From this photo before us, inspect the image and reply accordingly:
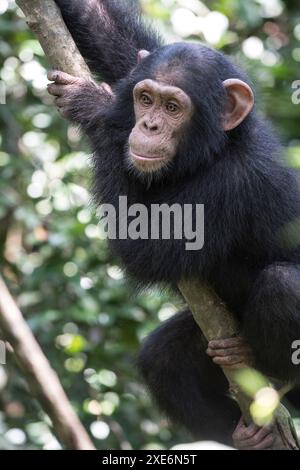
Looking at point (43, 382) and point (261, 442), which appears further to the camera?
point (261, 442)

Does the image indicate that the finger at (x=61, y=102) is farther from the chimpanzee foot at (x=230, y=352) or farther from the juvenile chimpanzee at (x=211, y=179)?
the chimpanzee foot at (x=230, y=352)

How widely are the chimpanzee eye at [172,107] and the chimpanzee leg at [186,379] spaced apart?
63.7 inches

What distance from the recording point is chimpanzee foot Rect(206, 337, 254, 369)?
5703mm

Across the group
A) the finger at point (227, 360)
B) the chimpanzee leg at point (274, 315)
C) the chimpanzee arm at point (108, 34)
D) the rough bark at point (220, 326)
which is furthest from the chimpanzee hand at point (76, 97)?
the finger at point (227, 360)

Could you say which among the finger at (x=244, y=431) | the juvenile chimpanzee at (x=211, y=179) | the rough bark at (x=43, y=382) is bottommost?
the finger at (x=244, y=431)

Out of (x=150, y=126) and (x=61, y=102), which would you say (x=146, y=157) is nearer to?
(x=150, y=126)

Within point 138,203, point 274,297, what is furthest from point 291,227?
point 138,203

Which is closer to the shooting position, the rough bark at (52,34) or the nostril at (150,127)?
the rough bark at (52,34)

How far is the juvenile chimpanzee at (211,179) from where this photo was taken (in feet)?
19.0

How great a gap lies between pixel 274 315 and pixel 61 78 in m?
2.04

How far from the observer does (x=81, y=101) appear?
6.06m

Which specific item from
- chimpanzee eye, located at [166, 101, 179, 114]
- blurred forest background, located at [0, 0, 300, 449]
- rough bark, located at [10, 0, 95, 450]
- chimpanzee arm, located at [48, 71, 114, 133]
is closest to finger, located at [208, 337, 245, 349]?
rough bark, located at [10, 0, 95, 450]

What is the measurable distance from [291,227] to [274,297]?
2.30 ft

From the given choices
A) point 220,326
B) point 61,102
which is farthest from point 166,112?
point 220,326
